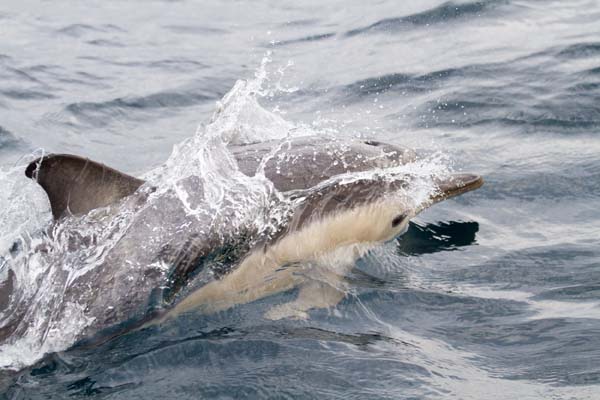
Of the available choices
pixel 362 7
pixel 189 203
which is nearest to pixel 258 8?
pixel 362 7

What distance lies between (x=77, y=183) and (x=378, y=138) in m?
4.65

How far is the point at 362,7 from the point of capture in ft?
54.1

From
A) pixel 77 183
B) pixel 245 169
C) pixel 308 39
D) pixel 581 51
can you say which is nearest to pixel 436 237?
pixel 245 169

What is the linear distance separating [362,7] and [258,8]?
228 cm

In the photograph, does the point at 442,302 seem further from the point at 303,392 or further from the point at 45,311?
the point at 45,311

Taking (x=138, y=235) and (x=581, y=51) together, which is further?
(x=581, y=51)

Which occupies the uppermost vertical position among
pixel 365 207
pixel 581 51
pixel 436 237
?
pixel 581 51

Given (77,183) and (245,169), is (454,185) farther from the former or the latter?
(77,183)

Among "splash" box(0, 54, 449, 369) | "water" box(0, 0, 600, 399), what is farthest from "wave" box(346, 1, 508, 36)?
"splash" box(0, 54, 449, 369)

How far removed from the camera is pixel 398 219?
25.3 ft

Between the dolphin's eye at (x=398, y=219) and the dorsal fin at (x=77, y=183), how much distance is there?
2260 mm

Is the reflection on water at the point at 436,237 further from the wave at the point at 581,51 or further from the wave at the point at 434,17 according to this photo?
the wave at the point at 434,17

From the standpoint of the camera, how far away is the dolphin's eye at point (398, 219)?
769cm

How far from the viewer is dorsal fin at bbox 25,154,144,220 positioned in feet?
21.3
